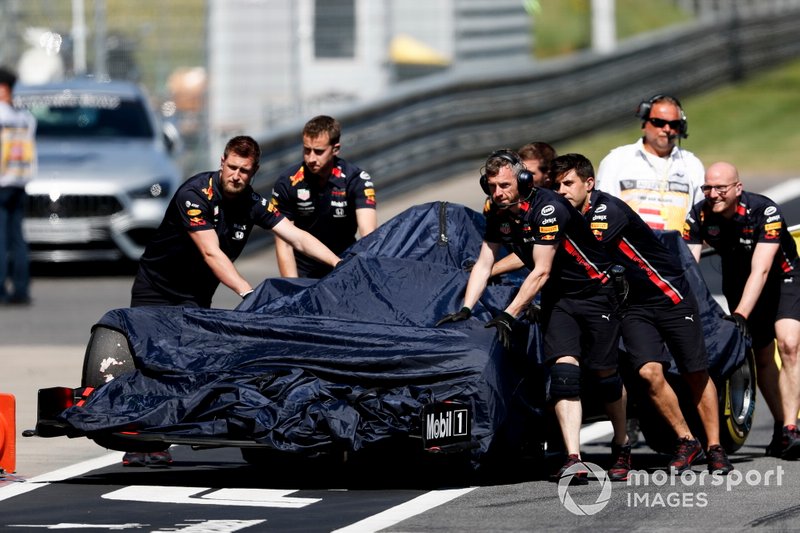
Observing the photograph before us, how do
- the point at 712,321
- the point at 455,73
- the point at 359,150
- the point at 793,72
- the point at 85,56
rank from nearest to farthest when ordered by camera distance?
the point at 712,321 → the point at 359,150 → the point at 455,73 → the point at 85,56 → the point at 793,72

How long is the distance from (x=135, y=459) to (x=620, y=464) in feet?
8.63

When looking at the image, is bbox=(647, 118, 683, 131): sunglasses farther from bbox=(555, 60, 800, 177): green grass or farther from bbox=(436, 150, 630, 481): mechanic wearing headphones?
bbox=(555, 60, 800, 177): green grass

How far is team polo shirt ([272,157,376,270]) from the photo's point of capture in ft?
35.9

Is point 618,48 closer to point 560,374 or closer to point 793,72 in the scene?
point 793,72

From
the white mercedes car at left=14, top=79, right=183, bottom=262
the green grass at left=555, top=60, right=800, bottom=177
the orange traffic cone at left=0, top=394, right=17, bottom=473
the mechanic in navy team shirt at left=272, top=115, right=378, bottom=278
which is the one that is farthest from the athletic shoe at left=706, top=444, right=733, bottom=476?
the green grass at left=555, top=60, right=800, bottom=177

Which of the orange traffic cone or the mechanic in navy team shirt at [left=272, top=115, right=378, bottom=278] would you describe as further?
the mechanic in navy team shirt at [left=272, top=115, right=378, bottom=278]

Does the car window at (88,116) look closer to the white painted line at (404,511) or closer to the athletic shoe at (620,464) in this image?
the athletic shoe at (620,464)

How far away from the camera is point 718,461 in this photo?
9352 millimetres

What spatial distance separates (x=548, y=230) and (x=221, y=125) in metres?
13.6

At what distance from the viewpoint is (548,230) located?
8.90 m

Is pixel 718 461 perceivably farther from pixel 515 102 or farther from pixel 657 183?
pixel 515 102

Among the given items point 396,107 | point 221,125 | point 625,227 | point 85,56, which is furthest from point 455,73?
point 625,227

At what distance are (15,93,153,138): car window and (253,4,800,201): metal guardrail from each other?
149 centimetres

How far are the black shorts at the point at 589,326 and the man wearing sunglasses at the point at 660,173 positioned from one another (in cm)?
189
